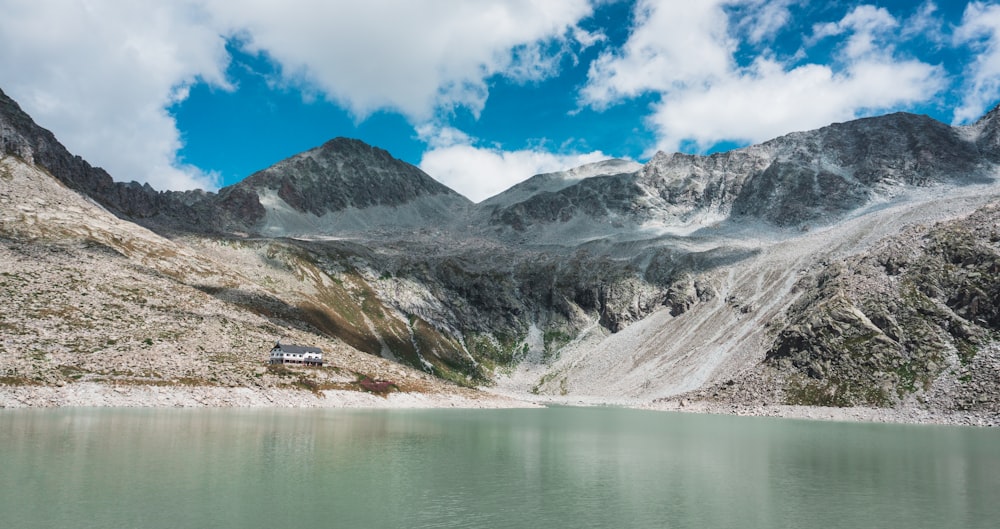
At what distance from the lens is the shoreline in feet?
256

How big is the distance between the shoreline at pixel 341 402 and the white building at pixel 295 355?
31.9 ft

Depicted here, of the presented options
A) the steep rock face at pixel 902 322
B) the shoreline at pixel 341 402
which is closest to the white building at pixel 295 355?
the shoreline at pixel 341 402

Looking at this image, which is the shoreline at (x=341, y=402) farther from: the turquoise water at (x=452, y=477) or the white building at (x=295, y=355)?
the white building at (x=295, y=355)

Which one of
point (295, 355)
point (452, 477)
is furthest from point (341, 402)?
point (452, 477)

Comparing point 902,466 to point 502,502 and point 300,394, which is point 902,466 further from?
point 300,394

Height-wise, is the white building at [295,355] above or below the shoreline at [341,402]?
above

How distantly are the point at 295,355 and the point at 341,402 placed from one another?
524 inches

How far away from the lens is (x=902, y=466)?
51.8 meters

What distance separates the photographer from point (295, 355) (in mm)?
110688

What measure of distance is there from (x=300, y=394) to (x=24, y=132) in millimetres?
163316

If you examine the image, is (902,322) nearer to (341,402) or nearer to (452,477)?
(341,402)

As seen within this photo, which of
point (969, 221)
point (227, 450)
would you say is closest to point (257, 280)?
point (227, 450)

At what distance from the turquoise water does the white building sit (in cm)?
3397

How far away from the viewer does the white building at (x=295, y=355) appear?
10819 centimetres
